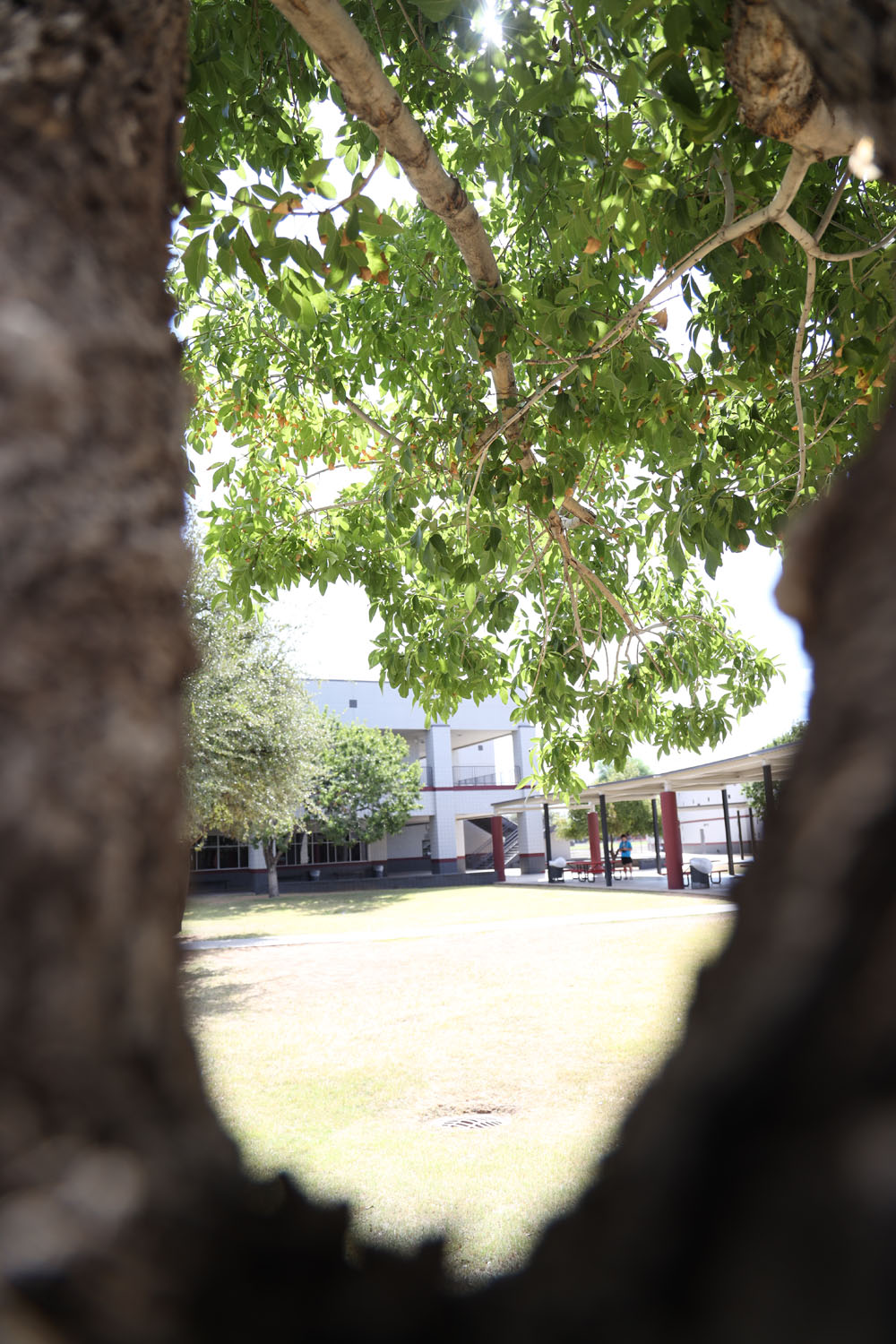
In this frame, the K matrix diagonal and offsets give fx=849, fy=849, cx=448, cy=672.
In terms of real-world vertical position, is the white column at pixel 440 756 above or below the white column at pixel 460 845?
above

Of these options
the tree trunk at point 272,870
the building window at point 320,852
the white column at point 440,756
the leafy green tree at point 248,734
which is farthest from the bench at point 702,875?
Result: the white column at point 440,756

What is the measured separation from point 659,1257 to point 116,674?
398 mm

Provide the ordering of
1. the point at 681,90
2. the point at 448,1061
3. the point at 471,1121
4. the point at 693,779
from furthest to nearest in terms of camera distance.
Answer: the point at 693,779 < the point at 448,1061 < the point at 471,1121 < the point at 681,90

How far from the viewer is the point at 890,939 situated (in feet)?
1.19

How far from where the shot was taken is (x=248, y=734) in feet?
63.0

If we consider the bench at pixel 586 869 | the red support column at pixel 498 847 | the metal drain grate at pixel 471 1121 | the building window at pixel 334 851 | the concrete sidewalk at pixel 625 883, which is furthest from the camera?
the building window at pixel 334 851

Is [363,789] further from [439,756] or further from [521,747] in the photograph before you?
[521,747]

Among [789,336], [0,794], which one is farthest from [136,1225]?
[789,336]

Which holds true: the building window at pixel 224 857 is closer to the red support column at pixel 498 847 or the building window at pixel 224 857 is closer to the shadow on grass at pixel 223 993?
the red support column at pixel 498 847

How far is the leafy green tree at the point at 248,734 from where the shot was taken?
17.5 metres

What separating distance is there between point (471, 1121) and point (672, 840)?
73.2ft

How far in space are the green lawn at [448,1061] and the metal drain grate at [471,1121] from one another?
0.23ft

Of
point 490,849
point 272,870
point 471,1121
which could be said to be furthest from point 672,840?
point 490,849

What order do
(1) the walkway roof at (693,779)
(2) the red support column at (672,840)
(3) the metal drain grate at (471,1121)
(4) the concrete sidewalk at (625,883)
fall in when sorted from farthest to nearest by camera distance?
(2) the red support column at (672,840) → (4) the concrete sidewalk at (625,883) → (1) the walkway roof at (693,779) → (3) the metal drain grate at (471,1121)
